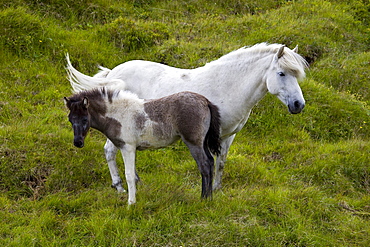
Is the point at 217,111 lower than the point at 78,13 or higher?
higher

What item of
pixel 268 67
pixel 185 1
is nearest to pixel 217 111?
pixel 268 67

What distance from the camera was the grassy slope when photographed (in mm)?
4844

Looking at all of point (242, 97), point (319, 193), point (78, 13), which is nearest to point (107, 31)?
point (78, 13)

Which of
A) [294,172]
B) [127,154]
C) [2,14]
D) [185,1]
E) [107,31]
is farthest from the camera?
[185,1]

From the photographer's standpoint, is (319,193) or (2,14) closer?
(319,193)

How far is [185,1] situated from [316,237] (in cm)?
1041

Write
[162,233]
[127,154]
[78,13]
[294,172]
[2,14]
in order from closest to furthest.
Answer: [162,233], [127,154], [294,172], [2,14], [78,13]

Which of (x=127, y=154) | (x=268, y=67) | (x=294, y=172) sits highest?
(x=268, y=67)

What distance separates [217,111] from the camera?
17.7 ft

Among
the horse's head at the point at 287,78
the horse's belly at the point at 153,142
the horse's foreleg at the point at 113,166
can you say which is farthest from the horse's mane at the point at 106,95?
the horse's head at the point at 287,78

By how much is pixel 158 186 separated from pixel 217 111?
4.98 ft

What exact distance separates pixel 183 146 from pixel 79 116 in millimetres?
3008

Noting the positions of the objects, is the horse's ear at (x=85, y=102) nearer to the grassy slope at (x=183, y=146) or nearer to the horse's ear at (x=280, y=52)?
the grassy slope at (x=183, y=146)

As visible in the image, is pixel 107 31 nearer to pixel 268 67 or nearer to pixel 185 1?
pixel 185 1
